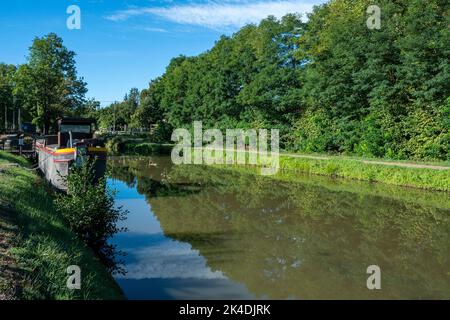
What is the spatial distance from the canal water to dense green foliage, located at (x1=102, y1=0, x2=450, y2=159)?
26.3ft

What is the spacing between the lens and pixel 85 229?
1012cm

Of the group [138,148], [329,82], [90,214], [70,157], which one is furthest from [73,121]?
[138,148]

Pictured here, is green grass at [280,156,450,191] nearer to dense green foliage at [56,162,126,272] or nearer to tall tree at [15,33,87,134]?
dense green foliage at [56,162,126,272]

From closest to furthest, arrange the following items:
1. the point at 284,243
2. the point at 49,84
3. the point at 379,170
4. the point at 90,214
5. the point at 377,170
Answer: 1. the point at 90,214
2. the point at 284,243
3. the point at 379,170
4. the point at 377,170
5. the point at 49,84

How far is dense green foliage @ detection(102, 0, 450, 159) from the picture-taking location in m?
26.4

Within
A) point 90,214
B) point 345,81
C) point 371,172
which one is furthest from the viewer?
point 345,81

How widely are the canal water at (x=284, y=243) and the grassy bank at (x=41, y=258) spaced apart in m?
1.40

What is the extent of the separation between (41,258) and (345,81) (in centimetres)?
3020

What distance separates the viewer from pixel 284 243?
12.3 meters

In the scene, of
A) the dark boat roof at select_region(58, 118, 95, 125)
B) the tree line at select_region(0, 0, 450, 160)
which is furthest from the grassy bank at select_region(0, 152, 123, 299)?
the tree line at select_region(0, 0, 450, 160)

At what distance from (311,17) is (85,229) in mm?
34765

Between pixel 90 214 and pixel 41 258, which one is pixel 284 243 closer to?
pixel 90 214
